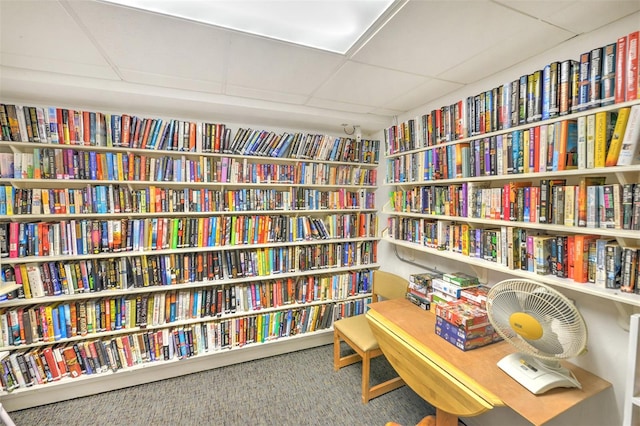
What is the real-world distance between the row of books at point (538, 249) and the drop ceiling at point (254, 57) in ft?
3.33

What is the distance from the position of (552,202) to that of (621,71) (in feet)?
1.91

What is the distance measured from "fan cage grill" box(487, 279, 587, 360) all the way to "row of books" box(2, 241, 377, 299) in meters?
1.60

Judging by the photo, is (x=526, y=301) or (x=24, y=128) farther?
(x=24, y=128)

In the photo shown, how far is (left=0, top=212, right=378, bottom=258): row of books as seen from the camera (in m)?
1.88

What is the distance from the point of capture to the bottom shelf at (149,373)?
6.28 feet

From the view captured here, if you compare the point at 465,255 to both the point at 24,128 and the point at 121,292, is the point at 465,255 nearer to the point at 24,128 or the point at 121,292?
the point at 121,292

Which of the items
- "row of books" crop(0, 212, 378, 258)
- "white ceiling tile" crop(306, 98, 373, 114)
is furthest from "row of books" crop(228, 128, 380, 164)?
"row of books" crop(0, 212, 378, 258)

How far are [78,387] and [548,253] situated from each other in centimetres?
337

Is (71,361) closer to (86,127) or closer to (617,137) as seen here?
(86,127)

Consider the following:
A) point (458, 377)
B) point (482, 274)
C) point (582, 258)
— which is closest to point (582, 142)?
point (582, 258)

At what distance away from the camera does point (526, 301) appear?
121 centimetres

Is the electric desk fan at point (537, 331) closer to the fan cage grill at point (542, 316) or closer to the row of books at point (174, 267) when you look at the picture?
the fan cage grill at point (542, 316)

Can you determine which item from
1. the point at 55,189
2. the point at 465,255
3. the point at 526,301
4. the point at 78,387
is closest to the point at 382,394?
the point at 465,255

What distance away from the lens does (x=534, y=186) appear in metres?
1.46
